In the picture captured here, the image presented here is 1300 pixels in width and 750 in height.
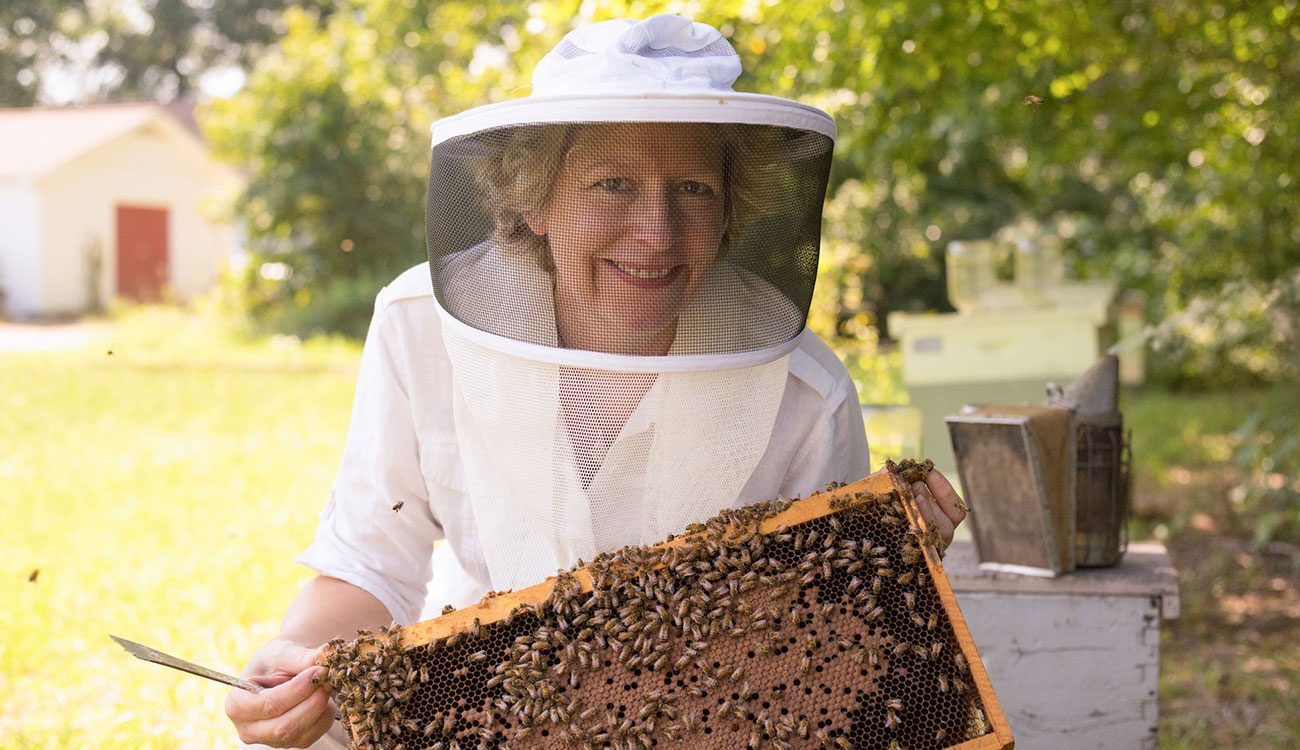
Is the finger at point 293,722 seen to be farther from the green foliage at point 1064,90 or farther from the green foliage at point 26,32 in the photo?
the green foliage at point 26,32

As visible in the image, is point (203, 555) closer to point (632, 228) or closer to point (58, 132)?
point (632, 228)

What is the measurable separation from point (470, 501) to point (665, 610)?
0.70 m

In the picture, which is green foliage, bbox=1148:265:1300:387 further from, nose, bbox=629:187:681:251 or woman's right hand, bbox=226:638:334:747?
woman's right hand, bbox=226:638:334:747

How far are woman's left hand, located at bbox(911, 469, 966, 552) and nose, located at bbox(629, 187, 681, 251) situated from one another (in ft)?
2.11

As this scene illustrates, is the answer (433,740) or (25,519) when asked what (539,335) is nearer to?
(433,740)

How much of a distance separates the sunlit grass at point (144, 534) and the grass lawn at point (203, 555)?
0.04 feet

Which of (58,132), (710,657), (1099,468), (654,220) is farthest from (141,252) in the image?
(710,657)

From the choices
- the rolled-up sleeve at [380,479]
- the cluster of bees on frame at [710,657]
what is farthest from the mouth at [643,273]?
the rolled-up sleeve at [380,479]

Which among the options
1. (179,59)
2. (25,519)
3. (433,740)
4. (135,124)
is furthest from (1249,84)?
(179,59)

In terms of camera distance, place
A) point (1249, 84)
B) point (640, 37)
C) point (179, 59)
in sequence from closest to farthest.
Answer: point (640, 37) → point (1249, 84) → point (179, 59)

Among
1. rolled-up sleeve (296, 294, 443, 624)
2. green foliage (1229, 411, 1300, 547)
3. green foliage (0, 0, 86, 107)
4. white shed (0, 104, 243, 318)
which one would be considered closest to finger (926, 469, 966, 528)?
rolled-up sleeve (296, 294, 443, 624)

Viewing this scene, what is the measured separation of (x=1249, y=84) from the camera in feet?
20.0

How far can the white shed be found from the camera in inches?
871

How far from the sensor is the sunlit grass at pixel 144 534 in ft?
12.2
